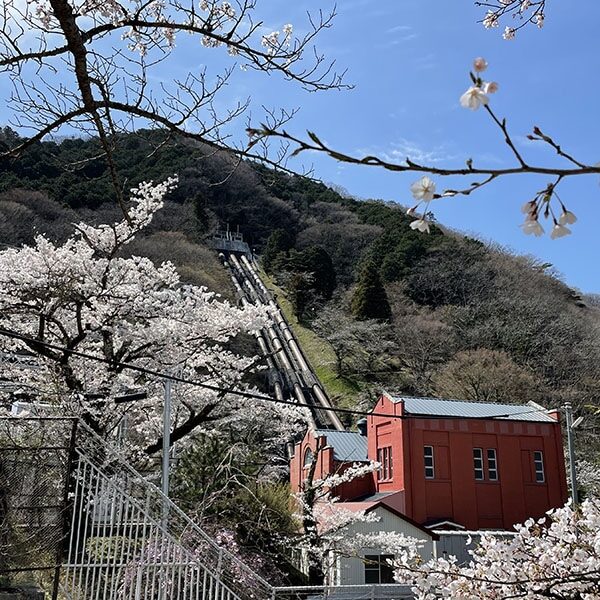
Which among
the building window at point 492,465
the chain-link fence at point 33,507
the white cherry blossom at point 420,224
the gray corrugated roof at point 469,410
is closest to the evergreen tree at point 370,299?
the gray corrugated roof at point 469,410

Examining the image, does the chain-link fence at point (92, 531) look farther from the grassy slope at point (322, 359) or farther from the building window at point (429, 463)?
the grassy slope at point (322, 359)

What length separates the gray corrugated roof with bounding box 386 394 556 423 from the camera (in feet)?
94.8

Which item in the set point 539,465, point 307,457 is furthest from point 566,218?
point 307,457

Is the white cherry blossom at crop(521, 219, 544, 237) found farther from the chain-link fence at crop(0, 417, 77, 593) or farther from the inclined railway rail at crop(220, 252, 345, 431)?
the inclined railway rail at crop(220, 252, 345, 431)

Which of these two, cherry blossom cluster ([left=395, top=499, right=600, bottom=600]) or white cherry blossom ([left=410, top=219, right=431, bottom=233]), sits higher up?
white cherry blossom ([left=410, top=219, right=431, bottom=233])

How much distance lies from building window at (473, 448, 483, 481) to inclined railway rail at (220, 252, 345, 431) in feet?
31.9

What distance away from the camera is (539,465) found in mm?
29656

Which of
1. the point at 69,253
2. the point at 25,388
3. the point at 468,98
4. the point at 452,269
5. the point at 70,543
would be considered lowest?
the point at 70,543

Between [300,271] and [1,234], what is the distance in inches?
1191

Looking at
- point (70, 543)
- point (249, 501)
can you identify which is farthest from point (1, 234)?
point (70, 543)

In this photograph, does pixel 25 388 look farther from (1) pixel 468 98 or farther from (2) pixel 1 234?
(2) pixel 1 234

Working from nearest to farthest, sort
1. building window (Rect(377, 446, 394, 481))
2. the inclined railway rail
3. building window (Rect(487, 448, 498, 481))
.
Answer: building window (Rect(377, 446, 394, 481)), building window (Rect(487, 448, 498, 481)), the inclined railway rail

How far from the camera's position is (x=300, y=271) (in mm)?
63406

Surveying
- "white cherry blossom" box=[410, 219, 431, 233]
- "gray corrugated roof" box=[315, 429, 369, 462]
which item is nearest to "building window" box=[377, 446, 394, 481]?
"gray corrugated roof" box=[315, 429, 369, 462]
